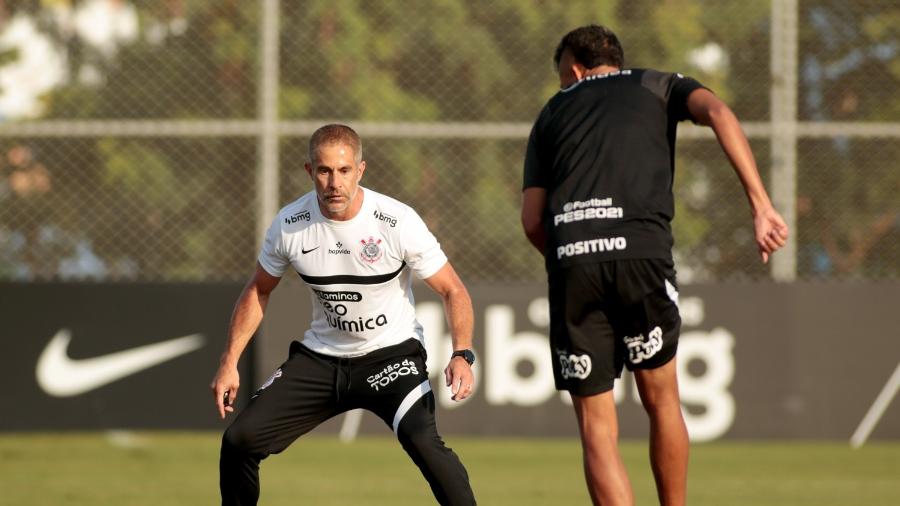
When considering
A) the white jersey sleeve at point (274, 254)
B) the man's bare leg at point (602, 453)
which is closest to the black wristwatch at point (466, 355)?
the man's bare leg at point (602, 453)

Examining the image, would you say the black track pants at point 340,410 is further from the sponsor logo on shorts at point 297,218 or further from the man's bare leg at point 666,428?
the man's bare leg at point 666,428

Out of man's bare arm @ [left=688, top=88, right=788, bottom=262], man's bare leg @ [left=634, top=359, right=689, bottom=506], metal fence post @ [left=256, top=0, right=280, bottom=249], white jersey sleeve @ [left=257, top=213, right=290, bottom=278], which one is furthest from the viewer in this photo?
metal fence post @ [left=256, top=0, right=280, bottom=249]

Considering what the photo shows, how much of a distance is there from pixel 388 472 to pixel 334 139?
14.7ft

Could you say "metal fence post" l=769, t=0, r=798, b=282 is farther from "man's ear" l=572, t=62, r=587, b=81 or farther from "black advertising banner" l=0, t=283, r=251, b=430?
"man's ear" l=572, t=62, r=587, b=81

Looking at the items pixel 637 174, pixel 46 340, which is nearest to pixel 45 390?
pixel 46 340

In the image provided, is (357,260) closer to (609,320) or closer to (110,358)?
(609,320)

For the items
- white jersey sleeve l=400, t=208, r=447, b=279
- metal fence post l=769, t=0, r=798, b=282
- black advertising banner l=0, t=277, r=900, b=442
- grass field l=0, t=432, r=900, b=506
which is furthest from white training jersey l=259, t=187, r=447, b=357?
metal fence post l=769, t=0, r=798, b=282

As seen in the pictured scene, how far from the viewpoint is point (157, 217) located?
48.5 ft

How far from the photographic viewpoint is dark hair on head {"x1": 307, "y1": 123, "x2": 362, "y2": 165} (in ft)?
20.4

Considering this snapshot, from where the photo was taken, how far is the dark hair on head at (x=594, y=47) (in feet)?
21.0

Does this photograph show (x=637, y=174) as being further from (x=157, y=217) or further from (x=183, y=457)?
(x=157, y=217)

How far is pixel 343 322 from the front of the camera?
655cm

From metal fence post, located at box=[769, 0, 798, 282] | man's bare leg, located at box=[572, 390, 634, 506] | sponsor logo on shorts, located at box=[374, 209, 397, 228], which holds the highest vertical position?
metal fence post, located at box=[769, 0, 798, 282]

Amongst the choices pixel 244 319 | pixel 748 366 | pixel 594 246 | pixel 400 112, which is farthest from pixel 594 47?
pixel 400 112
